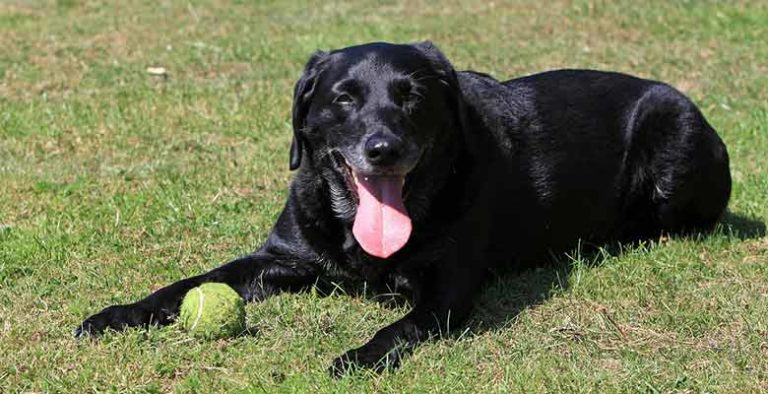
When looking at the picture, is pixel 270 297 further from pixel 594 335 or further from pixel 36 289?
pixel 594 335

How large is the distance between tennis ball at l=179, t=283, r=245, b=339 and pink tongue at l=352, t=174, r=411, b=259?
1.96ft

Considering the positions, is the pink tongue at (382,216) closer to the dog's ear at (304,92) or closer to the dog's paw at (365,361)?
the dog's ear at (304,92)

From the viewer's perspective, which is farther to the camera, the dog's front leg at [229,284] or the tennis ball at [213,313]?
the dog's front leg at [229,284]

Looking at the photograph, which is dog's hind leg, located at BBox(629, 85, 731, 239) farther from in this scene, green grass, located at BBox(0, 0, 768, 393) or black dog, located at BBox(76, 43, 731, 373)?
green grass, located at BBox(0, 0, 768, 393)

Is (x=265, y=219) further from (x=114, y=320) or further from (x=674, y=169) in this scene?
(x=674, y=169)

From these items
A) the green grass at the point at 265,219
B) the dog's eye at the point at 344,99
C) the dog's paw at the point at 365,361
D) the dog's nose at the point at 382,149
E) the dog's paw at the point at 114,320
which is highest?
the dog's eye at the point at 344,99

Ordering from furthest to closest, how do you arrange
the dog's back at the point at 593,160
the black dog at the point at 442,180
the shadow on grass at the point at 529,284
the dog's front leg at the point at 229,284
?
the dog's back at the point at 593,160
the shadow on grass at the point at 529,284
the black dog at the point at 442,180
the dog's front leg at the point at 229,284

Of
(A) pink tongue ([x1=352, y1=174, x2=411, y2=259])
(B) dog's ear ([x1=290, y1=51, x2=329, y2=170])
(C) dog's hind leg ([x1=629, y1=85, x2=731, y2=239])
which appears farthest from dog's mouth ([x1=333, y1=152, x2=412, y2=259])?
(C) dog's hind leg ([x1=629, y1=85, x2=731, y2=239])

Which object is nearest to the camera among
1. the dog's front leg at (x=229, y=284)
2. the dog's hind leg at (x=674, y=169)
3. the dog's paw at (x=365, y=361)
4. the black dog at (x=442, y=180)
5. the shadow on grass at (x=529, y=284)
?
the dog's paw at (x=365, y=361)

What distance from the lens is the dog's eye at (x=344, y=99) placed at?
4527 mm

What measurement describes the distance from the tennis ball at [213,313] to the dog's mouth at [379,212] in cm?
60

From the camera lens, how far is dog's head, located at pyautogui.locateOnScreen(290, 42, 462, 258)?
4.39 metres

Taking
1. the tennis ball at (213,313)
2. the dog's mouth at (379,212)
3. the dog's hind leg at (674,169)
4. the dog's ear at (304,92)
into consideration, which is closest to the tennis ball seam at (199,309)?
the tennis ball at (213,313)

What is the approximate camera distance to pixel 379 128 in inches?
171
